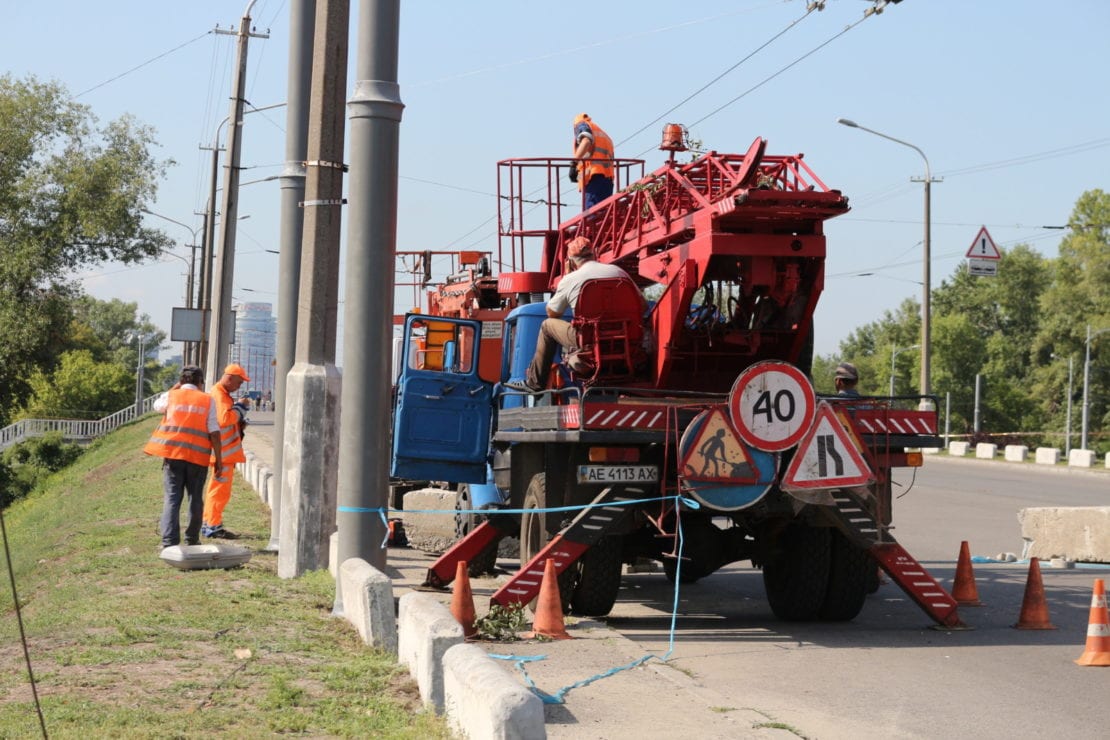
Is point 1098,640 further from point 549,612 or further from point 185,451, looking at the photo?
point 185,451

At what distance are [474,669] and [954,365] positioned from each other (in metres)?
92.9

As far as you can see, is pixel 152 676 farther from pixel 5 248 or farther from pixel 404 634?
pixel 5 248

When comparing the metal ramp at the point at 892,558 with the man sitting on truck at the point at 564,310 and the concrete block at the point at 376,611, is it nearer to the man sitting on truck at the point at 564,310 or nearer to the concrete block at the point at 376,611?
the man sitting on truck at the point at 564,310

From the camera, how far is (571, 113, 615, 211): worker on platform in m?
13.1

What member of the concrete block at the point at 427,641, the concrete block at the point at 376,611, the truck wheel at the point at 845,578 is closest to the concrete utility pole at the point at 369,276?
the concrete block at the point at 376,611

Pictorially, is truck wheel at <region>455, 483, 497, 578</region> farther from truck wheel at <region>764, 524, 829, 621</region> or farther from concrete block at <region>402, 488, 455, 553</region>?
truck wheel at <region>764, 524, 829, 621</region>

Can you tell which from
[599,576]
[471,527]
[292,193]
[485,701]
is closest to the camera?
[485,701]

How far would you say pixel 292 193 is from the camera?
547 inches

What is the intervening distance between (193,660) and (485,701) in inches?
107

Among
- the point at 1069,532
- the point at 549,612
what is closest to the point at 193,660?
the point at 549,612

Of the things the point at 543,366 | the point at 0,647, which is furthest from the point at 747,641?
the point at 0,647

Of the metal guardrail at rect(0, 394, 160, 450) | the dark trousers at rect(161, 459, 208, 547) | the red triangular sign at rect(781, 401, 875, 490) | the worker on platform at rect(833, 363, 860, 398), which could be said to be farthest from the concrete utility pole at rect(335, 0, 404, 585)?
the metal guardrail at rect(0, 394, 160, 450)

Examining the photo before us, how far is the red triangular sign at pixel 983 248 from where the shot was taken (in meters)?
38.8

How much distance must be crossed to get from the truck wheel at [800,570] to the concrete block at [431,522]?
425 centimetres
